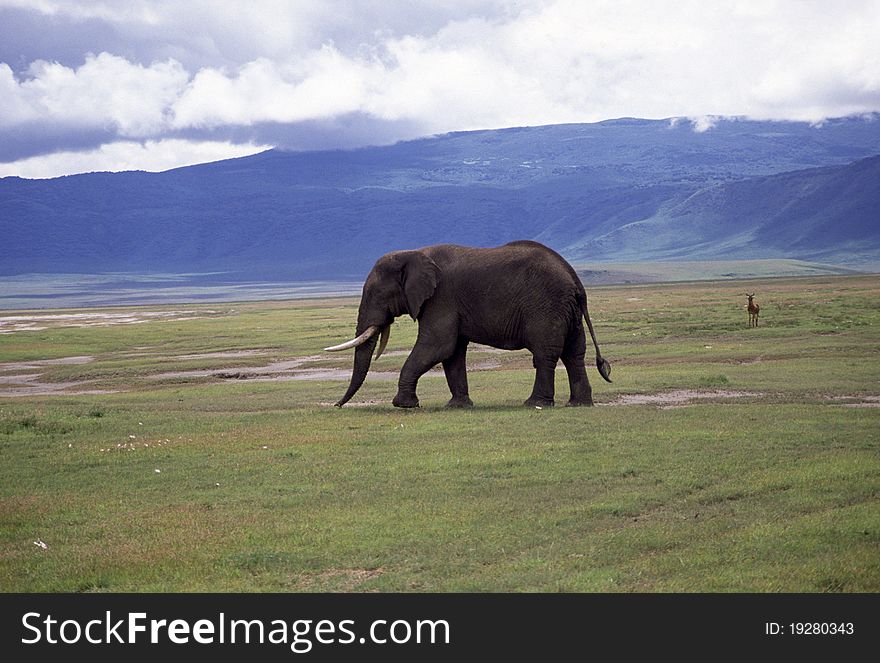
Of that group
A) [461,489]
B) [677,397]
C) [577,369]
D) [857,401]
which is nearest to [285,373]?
[577,369]

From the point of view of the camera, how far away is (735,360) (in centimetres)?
3747

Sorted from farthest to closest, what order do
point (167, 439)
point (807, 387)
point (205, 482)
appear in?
point (807, 387) < point (167, 439) < point (205, 482)

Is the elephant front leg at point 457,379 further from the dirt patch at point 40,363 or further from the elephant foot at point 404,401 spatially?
the dirt patch at point 40,363

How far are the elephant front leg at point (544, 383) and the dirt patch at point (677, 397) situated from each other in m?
1.98

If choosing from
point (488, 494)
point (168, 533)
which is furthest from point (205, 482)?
point (488, 494)

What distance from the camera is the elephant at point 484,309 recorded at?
2523cm

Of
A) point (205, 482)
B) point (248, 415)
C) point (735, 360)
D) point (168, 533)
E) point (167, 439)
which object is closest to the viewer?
point (168, 533)

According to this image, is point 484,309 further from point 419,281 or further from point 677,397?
point 677,397

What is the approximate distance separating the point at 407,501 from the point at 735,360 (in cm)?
2443

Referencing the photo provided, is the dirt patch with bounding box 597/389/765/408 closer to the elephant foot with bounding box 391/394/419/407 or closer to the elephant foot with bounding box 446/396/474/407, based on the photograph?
the elephant foot with bounding box 446/396/474/407

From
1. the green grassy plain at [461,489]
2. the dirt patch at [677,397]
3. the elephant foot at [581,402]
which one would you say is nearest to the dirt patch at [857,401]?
the green grassy plain at [461,489]

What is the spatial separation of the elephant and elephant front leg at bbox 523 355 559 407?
2 centimetres

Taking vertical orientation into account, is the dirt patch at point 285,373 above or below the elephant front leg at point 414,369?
below
